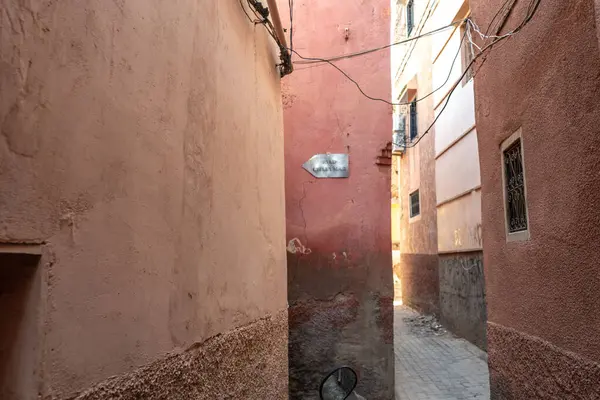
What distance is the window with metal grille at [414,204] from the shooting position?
52.5 feet

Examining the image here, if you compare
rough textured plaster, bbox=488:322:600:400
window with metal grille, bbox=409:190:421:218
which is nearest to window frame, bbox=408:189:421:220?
window with metal grille, bbox=409:190:421:218

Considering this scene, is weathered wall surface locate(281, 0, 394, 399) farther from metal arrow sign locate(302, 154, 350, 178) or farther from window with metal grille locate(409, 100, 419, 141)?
window with metal grille locate(409, 100, 419, 141)

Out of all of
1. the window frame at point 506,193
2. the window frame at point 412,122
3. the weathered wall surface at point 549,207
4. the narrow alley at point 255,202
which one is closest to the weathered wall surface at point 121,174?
the narrow alley at point 255,202

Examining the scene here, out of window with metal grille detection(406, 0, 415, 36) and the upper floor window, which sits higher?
window with metal grille detection(406, 0, 415, 36)

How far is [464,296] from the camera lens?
1062 cm

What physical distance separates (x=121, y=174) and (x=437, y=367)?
27.1ft

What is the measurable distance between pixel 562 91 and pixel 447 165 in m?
8.85

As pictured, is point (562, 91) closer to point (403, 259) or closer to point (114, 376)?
point (114, 376)

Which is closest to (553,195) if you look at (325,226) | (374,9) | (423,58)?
(325,226)

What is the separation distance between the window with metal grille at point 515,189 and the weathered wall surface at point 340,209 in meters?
2.40

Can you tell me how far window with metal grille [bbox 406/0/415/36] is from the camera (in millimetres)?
16172

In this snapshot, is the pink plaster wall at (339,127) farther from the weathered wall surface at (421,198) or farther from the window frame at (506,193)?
the weathered wall surface at (421,198)

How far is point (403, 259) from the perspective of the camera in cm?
1780

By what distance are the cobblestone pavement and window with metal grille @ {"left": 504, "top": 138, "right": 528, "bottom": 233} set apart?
336 centimetres
